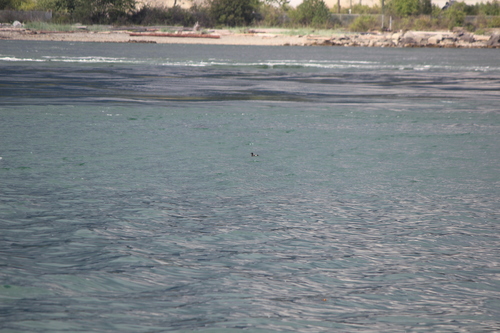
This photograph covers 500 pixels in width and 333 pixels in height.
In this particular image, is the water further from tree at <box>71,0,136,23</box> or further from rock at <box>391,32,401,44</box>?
tree at <box>71,0,136,23</box>

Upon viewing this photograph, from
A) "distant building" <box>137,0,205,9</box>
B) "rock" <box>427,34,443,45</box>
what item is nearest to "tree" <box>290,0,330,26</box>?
"distant building" <box>137,0,205,9</box>

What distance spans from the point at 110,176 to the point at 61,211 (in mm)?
1002

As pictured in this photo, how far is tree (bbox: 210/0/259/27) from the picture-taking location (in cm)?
5719

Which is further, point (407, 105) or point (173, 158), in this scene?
point (407, 105)

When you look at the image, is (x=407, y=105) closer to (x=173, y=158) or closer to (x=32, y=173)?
(x=173, y=158)

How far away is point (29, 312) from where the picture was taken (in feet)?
8.74

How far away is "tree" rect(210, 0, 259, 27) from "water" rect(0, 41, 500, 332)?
4980cm

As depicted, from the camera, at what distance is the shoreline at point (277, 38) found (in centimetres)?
4678

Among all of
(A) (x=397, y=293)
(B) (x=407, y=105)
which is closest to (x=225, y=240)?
(A) (x=397, y=293)

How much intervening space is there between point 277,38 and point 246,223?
4746 cm

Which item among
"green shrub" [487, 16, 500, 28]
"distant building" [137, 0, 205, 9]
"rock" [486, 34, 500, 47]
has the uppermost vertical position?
"distant building" [137, 0, 205, 9]

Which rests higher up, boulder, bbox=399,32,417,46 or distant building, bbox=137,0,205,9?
distant building, bbox=137,0,205,9

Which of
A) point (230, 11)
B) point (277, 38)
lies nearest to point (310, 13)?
point (230, 11)

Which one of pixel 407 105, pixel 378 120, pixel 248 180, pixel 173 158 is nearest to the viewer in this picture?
pixel 248 180
